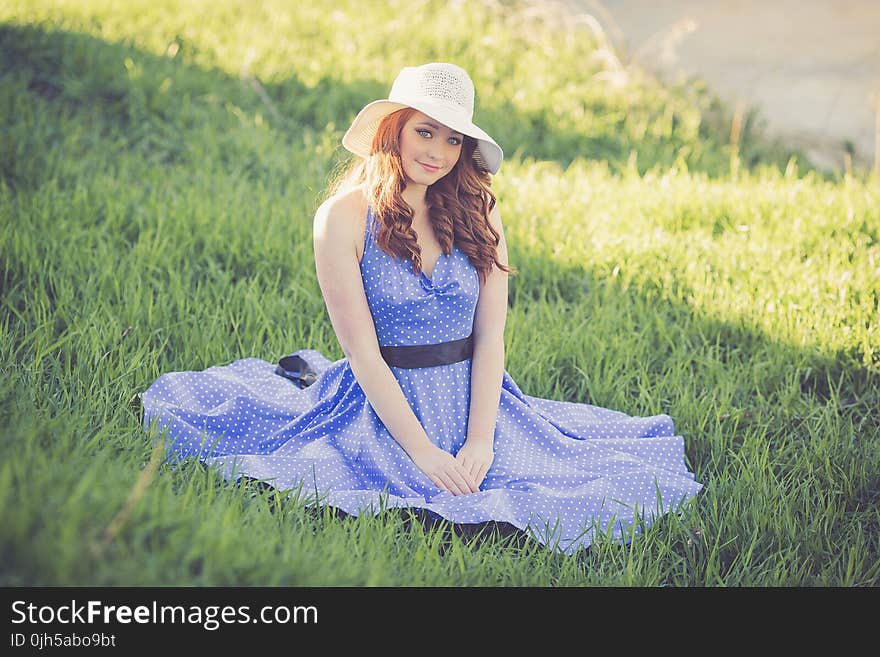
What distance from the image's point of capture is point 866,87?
6.04m

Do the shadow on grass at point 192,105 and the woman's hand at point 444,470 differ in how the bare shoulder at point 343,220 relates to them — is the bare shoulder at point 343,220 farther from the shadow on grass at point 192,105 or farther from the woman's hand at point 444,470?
the shadow on grass at point 192,105

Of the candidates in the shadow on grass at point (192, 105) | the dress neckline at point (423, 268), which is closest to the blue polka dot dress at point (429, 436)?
the dress neckline at point (423, 268)

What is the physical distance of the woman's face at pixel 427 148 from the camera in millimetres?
2275

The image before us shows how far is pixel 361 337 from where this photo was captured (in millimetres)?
2352

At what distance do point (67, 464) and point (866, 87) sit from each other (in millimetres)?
6193

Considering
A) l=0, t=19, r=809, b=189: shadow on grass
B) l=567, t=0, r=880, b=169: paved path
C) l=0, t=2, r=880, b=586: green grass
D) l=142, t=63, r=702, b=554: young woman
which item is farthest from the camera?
l=567, t=0, r=880, b=169: paved path

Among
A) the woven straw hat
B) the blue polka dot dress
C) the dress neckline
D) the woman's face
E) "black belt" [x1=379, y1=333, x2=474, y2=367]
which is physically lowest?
the blue polka dot dress

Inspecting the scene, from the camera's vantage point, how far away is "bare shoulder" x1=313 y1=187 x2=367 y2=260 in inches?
92.7

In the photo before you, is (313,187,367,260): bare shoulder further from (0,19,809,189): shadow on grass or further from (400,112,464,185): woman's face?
(0,19,809,189): shadow on grass

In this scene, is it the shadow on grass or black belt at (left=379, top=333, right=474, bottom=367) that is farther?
the shadow on grass

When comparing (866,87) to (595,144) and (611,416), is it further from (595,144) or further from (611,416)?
(611,416)

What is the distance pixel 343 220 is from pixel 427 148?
1.04 feet

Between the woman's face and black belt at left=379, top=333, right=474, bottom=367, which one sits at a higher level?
the woman's face

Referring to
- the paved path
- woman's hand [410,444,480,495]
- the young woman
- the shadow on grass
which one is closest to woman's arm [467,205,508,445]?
the young woman
